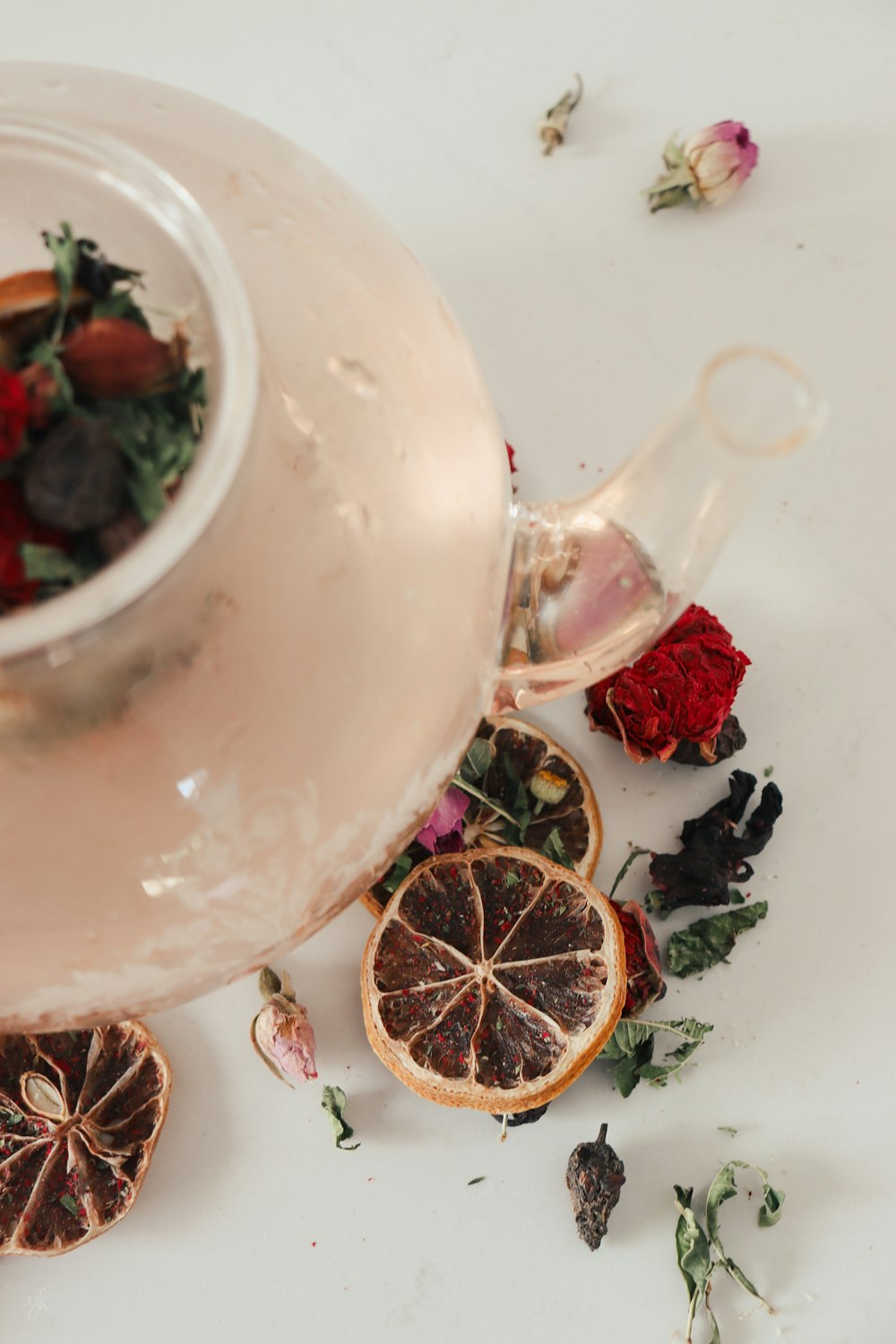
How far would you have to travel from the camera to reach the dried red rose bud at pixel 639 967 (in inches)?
28.2

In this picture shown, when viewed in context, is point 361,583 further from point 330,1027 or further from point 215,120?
point 330,1027

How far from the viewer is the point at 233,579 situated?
36cm

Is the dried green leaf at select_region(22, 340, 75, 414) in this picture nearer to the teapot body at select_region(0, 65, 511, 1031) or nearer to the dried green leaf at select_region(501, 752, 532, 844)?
the teapot body at select_region(0, 65, 511, 1031)

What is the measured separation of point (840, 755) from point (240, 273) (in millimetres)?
556

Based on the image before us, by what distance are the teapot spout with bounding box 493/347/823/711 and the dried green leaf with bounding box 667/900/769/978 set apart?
290 mm

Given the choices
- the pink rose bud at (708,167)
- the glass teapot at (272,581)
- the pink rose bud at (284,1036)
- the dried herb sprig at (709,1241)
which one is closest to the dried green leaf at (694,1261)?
the dried herb sprig at (709,1241)

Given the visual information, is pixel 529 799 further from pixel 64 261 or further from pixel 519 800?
pixel 64 261

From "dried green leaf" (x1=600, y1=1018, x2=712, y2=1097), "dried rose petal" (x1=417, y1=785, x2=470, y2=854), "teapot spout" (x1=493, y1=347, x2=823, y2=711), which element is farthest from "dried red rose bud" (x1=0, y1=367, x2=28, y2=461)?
"dried green leaf" (x1=600, y1=1018, x2=712, y2=1097)

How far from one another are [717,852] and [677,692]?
11 cm

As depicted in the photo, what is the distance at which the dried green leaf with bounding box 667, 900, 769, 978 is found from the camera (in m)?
0.74

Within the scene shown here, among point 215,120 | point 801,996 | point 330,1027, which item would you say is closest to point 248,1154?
point 330,1027

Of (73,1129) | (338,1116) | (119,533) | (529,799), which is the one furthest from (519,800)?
(119,533)

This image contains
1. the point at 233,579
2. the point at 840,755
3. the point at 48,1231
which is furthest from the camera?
the point at 840,755

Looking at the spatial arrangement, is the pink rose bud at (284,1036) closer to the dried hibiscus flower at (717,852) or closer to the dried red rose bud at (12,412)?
the dried hibiscus flower at (717,852)
